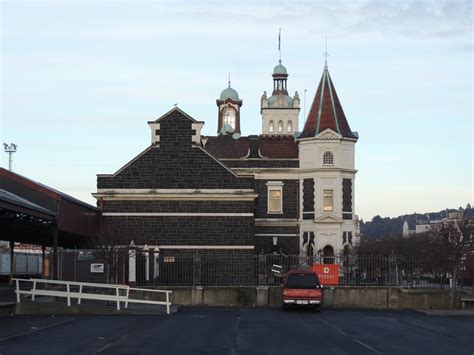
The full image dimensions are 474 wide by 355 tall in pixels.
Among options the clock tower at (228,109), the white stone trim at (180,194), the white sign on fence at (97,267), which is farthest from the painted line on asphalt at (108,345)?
the clock tower at (228,109)

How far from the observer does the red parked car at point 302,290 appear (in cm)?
3453

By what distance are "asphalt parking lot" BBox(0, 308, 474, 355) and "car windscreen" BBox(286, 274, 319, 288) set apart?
267 cm

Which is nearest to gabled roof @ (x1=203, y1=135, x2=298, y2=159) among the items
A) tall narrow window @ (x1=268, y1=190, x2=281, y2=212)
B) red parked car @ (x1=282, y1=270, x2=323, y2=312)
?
tall narrow window @ (x1=268, y1=190, x2=281, y2=212)

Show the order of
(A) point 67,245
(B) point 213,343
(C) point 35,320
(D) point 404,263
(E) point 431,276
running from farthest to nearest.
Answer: (A) point 67,245 → (E) point 431,276 → (D) point 404,263 → (C) point 35,320 → (B) point 213,343

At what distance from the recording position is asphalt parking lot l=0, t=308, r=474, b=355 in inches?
737

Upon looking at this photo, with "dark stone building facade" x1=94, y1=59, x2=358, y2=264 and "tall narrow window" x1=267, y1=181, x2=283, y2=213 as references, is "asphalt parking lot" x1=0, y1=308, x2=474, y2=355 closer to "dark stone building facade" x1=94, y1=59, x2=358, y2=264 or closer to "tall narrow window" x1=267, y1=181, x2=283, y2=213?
"dark stone building facade" x1=94, y1=59, x2=358, y2=264

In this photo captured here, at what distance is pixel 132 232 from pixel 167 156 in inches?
206

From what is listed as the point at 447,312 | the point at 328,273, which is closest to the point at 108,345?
the point at 447,312

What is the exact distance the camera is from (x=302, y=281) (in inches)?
1399

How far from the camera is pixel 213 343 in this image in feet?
65.7

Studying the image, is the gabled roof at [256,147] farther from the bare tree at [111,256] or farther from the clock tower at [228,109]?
the bare tree at [111,256]

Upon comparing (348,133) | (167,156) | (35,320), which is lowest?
(35,320)

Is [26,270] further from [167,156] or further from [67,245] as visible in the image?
[167,156]

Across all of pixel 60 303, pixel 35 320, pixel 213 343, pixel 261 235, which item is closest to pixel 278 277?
pixel 60 303
